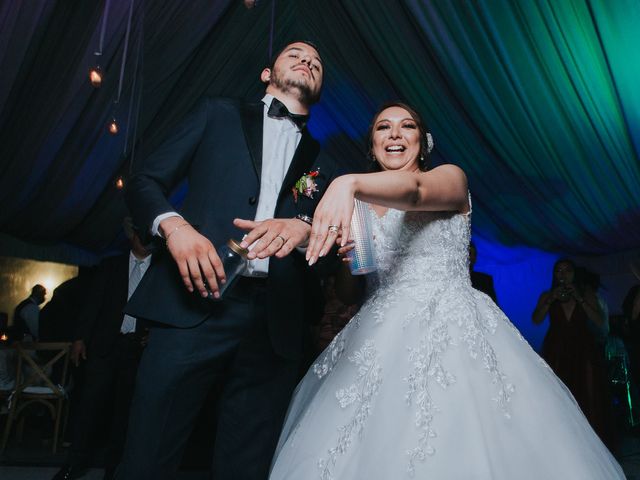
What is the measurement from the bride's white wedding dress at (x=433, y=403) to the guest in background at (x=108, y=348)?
7.29 feet

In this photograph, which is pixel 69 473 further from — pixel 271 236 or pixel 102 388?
pixel 271 236

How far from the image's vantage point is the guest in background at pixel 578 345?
4289mm

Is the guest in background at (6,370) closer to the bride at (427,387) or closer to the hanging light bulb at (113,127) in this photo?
the hanging light bulb at (113,127)

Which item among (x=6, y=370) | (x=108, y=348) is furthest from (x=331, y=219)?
(x=6, y=370)

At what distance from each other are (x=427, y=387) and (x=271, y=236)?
20.4 inches

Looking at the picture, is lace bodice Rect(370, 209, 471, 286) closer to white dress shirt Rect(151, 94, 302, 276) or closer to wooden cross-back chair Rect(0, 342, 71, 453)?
white dress shirt Rect(151, 94, 302, 276)

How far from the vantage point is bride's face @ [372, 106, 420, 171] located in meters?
1.85

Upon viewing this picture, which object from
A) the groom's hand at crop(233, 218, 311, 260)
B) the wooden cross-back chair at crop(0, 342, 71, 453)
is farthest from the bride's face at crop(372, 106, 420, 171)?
the wooden cross-back chair at crop(0, 342, 71, 453)

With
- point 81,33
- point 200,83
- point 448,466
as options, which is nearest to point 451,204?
point 448,466

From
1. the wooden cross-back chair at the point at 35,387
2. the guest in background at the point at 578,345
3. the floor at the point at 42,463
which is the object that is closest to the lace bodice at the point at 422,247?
the floor at the point at 42,463

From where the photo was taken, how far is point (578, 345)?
4.35m

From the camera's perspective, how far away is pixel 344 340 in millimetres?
1579

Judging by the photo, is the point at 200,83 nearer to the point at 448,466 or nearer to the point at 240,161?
the point at 240,161

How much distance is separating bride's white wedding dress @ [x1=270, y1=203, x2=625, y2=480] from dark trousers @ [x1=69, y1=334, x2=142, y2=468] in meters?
2.29
